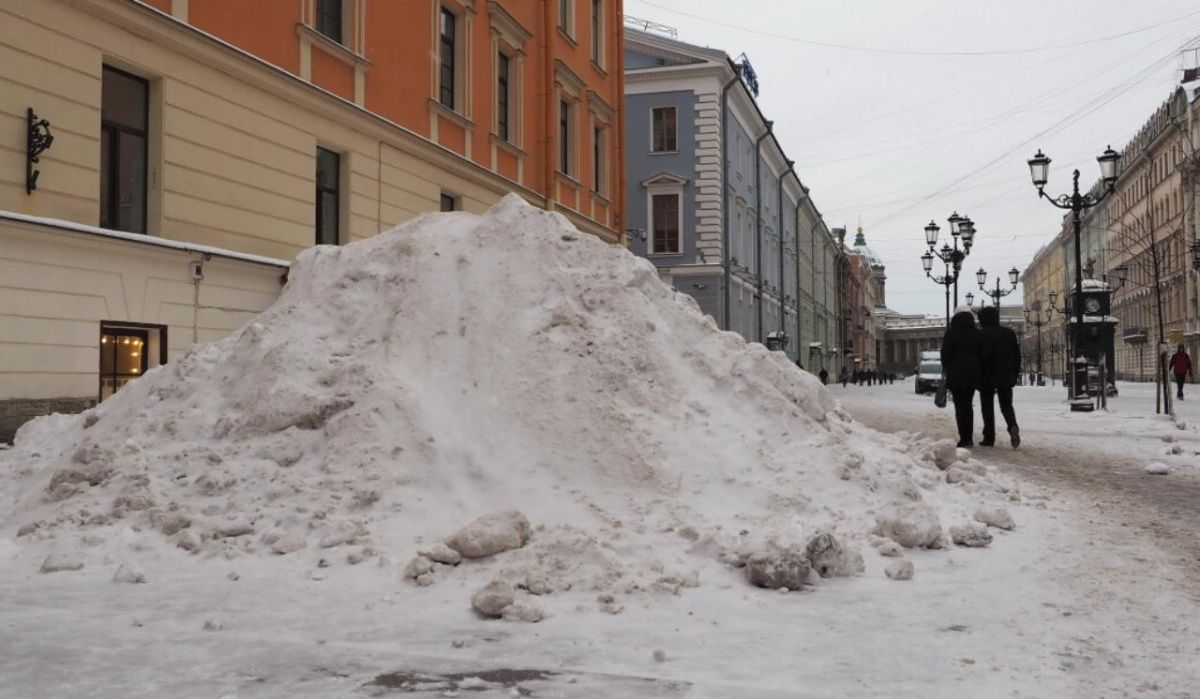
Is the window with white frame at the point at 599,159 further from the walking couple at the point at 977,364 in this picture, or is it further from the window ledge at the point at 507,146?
the walking couple at the point at 977,364

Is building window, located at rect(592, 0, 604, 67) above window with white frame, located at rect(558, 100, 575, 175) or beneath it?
above

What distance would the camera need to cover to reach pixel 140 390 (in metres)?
6.58

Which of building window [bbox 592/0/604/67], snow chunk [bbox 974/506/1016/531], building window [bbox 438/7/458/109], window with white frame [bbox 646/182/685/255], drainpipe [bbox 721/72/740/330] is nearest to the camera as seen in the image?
snow chunk [bbox 974/506/1016/531]

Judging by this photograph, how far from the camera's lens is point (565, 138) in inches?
803

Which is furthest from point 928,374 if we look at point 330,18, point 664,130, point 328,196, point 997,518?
point 997,518

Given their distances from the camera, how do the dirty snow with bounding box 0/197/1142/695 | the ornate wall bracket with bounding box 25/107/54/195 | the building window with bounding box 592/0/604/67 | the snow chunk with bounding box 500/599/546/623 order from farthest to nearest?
the building window with bounding box 592/0/604/67, the ornate wall bracket with bounding box 25/107/54/195, the snow chunk with bounding box 500/599/546/623, the dirty snow with bounding box 0/197/1142/695

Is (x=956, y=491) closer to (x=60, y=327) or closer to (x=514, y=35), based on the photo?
(x=60, y=327)

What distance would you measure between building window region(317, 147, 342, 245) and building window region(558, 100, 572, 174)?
26.5 ft

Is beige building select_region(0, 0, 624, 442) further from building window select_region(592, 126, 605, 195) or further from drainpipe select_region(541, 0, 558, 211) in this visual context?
building window select_region(592, 126, 605, 195)

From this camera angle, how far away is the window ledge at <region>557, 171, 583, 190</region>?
64.0 ft

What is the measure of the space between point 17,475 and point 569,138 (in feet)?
52.4

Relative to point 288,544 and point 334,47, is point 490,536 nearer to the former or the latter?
point 288,544

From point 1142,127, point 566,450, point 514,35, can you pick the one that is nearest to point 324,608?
point 566,450

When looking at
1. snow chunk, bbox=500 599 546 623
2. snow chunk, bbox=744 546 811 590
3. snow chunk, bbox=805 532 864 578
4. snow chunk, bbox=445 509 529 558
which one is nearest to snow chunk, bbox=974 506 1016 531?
snow chunk, bbox=805 532 864 578
